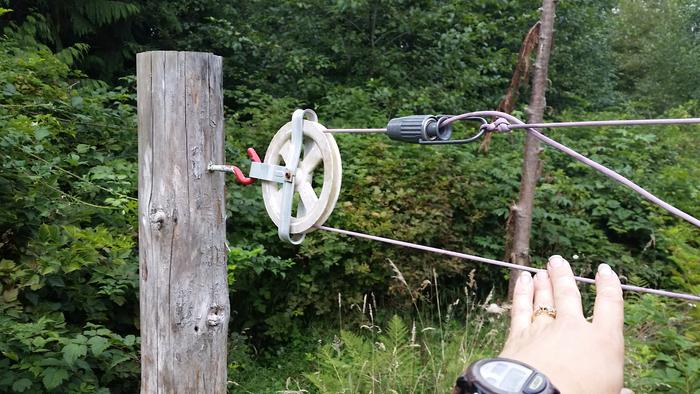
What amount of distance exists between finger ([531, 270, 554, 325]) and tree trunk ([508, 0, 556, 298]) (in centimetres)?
321

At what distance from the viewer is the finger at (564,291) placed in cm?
84

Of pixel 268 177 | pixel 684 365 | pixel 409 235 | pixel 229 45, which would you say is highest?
pixel 229 45

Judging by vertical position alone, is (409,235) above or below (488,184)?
below

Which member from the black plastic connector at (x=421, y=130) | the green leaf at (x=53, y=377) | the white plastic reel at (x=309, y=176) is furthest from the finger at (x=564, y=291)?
the green leaf at (x=53, y=377)

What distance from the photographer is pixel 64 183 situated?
3.33m

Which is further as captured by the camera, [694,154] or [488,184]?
[694,154]

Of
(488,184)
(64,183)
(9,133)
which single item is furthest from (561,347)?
(488,184)

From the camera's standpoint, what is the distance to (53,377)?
2.25 m

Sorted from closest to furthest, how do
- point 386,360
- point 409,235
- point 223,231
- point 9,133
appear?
point 223,231
point 9,133
point 386,360
point 409,235

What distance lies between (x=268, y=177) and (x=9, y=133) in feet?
5.86

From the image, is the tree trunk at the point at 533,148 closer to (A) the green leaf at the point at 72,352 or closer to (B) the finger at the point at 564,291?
(A) the green leaf at the point at 72,352

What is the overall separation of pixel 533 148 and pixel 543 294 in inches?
128

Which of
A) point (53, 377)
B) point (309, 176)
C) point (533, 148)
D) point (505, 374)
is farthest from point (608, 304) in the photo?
point (533, 148)

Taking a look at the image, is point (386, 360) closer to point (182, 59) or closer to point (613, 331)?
point (182, 59)
